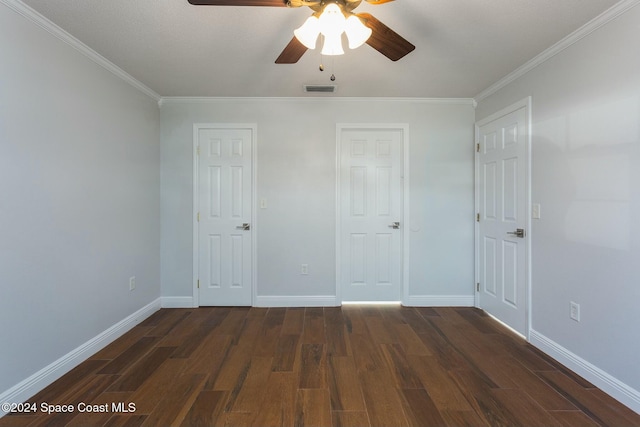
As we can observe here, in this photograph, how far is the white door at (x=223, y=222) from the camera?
3.18 m

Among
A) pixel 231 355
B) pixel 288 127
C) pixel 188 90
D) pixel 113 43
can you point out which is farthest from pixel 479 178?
pixel 113 43

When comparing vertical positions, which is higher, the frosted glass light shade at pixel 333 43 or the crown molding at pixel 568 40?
the crown molding at pixel 568 40

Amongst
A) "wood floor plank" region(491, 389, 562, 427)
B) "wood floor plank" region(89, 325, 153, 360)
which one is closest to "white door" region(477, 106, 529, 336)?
"wood floor plank" region(491, 389, 562, 427)

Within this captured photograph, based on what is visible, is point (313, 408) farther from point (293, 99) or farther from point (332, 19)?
point (293, 99)

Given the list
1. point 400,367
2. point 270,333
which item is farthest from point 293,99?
point 400,367

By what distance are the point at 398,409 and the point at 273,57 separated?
2.68 m

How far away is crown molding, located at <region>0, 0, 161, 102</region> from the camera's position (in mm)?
1650

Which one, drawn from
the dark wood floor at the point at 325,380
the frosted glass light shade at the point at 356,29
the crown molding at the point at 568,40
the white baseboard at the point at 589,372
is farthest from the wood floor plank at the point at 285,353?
the crown molding at the point at 568,40

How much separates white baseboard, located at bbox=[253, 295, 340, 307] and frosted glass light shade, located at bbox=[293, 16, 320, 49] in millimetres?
2568

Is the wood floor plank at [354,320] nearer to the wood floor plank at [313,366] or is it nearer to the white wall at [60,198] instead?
the wood floor plank at [313,366]

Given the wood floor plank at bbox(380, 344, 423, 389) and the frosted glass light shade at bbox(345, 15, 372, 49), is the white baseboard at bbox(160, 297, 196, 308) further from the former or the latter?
the frosted glass light shade at bbox(345, 15, 372, 49)

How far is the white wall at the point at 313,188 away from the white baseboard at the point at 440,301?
A: 4 centimetres

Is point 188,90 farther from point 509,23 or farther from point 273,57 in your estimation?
point 509,23

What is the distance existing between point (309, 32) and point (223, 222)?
7.66 feet
